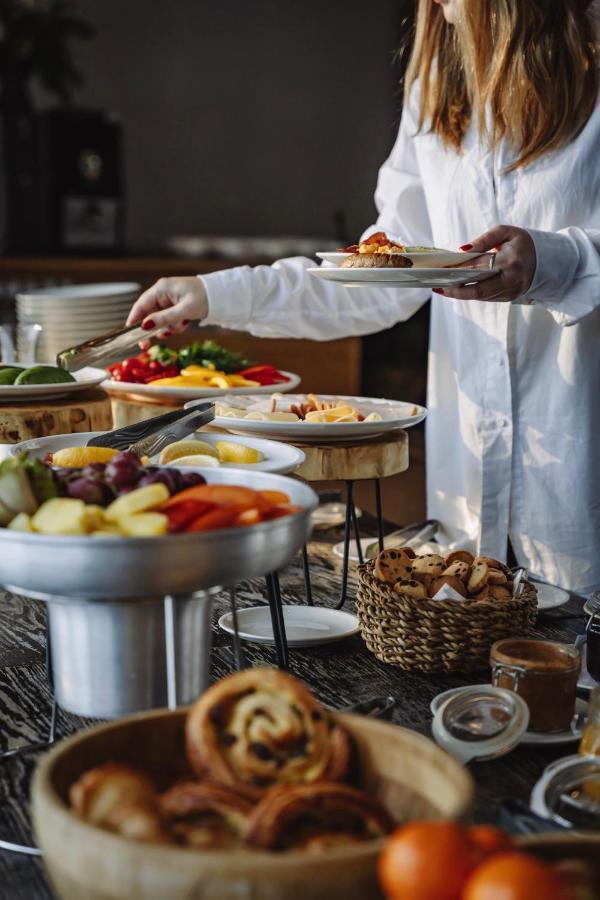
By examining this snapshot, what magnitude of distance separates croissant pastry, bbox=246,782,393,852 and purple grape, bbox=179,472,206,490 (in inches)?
12.8

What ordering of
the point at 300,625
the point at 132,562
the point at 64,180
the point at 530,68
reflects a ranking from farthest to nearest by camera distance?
the point at 64,180
the point at 530,68
the point at 300,625
the point at 132,562

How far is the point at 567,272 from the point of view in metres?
1.68

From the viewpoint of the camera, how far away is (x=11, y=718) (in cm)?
107

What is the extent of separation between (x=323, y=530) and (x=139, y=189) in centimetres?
462

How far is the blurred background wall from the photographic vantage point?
19.6 feet

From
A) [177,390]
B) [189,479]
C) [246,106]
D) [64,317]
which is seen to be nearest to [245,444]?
[189,479]

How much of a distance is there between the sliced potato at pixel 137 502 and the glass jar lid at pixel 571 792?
1.17ft

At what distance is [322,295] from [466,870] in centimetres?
155

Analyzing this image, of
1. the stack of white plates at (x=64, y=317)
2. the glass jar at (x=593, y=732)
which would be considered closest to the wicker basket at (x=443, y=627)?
the glass jar at (x=593, y=732)

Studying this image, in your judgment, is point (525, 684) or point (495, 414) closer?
point (525, 684)

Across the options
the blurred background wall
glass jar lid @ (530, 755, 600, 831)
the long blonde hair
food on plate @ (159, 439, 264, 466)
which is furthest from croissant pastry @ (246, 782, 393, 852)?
the blurred background wall

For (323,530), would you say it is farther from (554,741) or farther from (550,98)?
(554,741)

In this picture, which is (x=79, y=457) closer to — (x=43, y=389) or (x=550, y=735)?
(x=550, y=735)

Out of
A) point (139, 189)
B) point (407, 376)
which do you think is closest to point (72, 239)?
point (139, 189)
